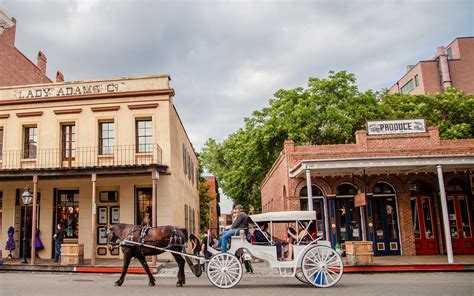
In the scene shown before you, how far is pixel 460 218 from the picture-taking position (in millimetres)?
17812

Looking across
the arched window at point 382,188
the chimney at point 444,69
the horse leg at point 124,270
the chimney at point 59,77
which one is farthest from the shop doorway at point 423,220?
the chimney at point 444,69

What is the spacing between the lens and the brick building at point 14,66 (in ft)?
78.9

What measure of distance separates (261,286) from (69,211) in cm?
1136

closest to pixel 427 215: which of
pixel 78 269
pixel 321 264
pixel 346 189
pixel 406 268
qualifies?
pixel 346 189

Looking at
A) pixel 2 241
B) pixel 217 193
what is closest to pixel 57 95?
pixel 2 241

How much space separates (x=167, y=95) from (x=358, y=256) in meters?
10.2

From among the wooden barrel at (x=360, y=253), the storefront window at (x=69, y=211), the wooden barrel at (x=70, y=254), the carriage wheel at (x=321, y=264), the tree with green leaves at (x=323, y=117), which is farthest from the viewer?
the tree with green leaves at (x=323, y=117)

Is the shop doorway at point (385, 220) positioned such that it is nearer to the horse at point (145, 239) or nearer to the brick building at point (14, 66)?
the horse at point (145, 239)

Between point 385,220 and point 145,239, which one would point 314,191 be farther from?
point 145,239

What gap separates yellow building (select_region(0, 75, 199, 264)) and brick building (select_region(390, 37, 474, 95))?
135 feet

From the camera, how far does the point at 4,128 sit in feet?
60.4

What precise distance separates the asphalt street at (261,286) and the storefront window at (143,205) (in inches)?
191

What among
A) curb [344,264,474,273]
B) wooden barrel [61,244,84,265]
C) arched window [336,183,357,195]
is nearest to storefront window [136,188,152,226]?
wooden barrel [61,244,84,265]

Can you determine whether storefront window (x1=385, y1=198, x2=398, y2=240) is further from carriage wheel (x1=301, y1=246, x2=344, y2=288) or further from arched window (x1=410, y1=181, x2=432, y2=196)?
carriage wheel (x1=301, y1=246, x2=344, y2=288)
